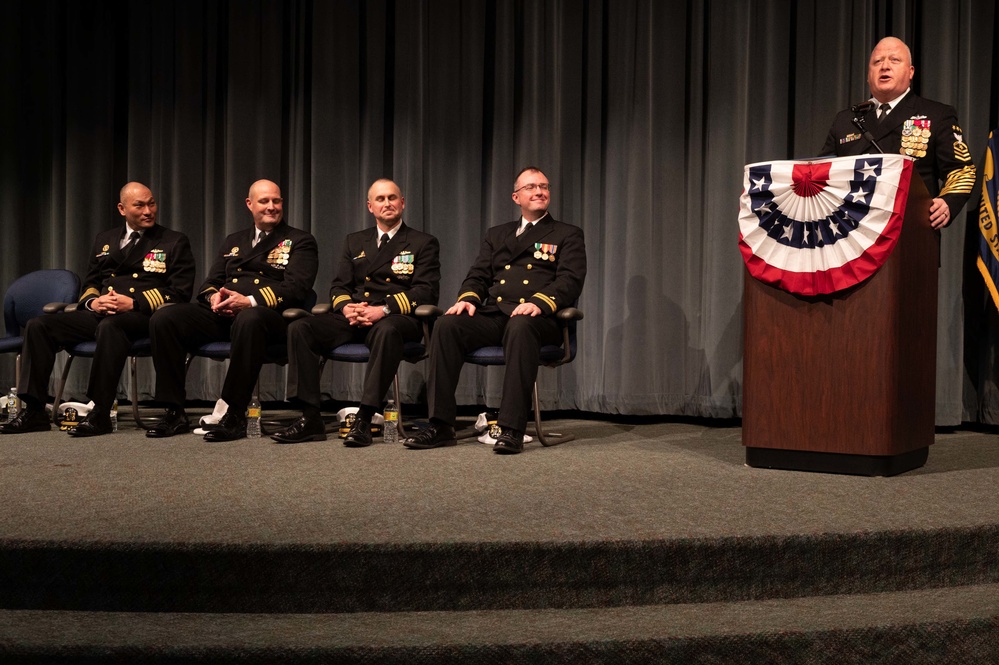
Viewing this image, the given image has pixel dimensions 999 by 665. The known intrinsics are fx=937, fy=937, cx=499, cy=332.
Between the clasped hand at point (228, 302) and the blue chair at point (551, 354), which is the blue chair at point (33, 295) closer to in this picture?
the clasped hand at point (228, 302)

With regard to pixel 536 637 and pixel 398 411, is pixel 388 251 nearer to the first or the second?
pixel 398 411

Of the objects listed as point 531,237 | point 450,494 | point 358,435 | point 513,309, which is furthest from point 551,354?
point 450,494

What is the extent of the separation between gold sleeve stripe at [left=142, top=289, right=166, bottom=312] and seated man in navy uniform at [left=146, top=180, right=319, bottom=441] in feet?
0.66

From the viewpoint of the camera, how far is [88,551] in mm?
2301

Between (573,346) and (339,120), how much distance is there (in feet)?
7.71

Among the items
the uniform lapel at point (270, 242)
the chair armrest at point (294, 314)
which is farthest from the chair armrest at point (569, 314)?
the uniform lapel at point (270, 242)

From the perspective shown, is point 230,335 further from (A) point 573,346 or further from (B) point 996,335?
(B) point 996,335

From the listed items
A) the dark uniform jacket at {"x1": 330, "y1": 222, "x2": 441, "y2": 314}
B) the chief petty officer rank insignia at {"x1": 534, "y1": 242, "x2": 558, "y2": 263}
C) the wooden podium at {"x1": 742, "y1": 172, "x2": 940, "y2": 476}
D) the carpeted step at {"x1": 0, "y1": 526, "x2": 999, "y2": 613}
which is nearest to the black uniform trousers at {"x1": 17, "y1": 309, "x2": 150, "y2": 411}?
the dark uniform jacket at {"x1": 330, "y1": 222, "x2": 441, "y2": 314}

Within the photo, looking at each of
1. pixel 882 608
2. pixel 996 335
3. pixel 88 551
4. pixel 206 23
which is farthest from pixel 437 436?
pixel 206 23

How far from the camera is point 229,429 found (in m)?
4.29

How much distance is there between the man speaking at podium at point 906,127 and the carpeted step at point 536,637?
2.03 metres

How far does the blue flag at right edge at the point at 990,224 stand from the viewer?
13.8ft

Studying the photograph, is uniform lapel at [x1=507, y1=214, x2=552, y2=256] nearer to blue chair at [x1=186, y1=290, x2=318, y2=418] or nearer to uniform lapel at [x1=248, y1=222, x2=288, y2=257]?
blue chair at [x1=186, y1=290, x2=318, y2=418]

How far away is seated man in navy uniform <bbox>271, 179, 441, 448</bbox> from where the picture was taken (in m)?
4.17
